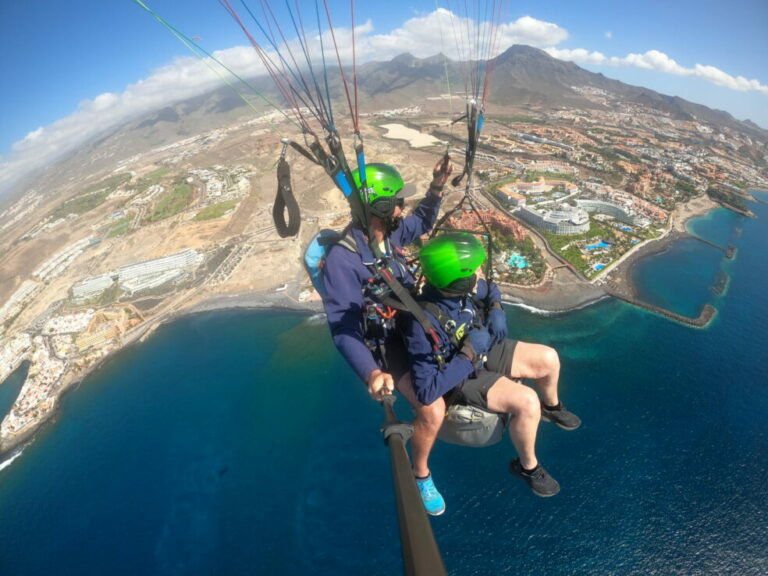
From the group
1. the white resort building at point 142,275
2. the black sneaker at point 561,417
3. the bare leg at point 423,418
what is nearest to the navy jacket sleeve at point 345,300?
the bare leg at point 423,418

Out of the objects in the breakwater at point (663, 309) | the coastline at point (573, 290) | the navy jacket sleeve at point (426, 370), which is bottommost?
the breakwater at point (663, 309)

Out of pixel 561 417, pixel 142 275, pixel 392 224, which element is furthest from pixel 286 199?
pixel 142 275

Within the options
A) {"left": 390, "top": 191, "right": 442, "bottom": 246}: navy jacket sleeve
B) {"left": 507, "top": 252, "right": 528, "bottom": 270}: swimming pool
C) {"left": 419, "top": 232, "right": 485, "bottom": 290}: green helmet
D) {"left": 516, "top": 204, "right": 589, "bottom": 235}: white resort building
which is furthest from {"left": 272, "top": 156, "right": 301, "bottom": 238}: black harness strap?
{"left": 516, "top": 204, "right": 589, "bottom": 235}: white resort building

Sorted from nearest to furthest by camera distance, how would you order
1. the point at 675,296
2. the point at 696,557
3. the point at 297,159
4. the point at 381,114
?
the point at 696,557 → the point at 675,296 → the point at 297,159 → the point at 381,114

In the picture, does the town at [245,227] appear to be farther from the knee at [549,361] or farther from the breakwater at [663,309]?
the knee at [549,361]

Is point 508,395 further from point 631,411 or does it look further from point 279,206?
point 631,411

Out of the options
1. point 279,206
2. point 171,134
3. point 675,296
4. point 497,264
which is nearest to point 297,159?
point 497,264

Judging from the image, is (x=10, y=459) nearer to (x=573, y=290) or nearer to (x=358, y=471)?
(x=358, y=471)
